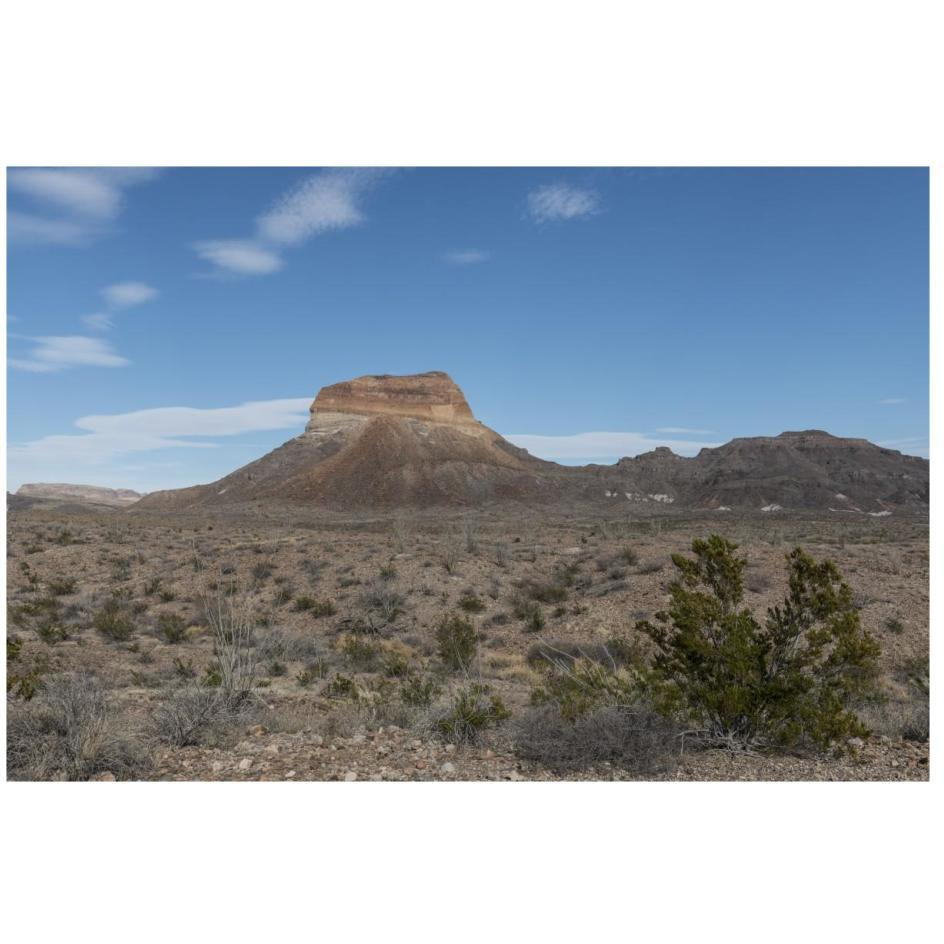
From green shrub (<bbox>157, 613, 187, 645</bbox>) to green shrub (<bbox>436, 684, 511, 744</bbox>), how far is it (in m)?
8.39

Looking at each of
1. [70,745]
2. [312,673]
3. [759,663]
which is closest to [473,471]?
[312,673]

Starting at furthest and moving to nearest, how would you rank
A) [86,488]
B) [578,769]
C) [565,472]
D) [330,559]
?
1. [86,488]
2. [565,472]
3. [330,559]
4. [578,769]

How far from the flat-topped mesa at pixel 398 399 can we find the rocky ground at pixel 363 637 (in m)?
70.3

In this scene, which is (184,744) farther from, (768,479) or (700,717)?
(768,479)

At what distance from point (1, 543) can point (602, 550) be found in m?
18.3

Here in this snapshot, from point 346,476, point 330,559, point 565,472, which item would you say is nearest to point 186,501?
point 346,476

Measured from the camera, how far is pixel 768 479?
87.1 m

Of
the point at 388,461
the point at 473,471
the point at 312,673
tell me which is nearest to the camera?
the point at 312,673

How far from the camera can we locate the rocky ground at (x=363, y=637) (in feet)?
16.7

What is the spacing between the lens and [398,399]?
9806 cm

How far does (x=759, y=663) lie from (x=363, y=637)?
885 cm

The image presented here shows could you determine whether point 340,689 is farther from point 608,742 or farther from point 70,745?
point 608,742

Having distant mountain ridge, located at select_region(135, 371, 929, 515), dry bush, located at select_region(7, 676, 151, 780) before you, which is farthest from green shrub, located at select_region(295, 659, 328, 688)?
distant mountain ridge, located at select_region(135, 371, 929, 515)

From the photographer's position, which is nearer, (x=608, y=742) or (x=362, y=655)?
(x=608, y=742)
